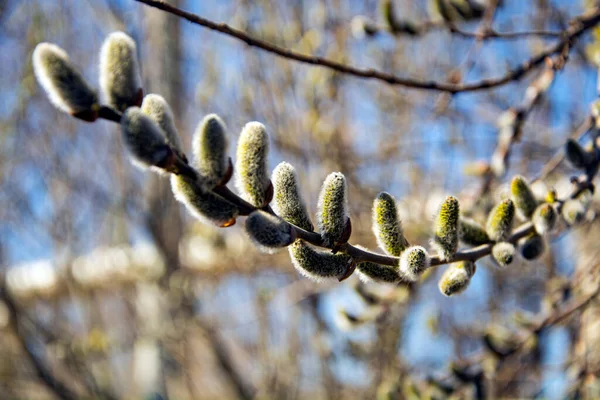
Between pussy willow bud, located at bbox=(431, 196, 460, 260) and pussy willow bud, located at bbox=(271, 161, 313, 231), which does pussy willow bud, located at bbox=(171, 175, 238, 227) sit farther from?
pussy willow bud, located at bbox=(431, 196, 460, 260)

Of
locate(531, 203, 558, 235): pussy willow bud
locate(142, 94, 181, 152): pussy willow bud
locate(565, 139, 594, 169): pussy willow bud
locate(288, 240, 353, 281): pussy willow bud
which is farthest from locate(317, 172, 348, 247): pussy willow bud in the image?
locate(565, 139, 594, 169): pussy willow bud

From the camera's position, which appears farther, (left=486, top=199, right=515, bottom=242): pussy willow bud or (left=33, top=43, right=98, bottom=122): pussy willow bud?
(left=486, top=199, right=515, bottom=242): pussy willow bud

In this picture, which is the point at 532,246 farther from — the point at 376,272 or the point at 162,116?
the point at 162,116

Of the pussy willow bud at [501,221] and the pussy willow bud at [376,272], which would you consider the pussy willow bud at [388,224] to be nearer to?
the pussy willow bud at [376,272]

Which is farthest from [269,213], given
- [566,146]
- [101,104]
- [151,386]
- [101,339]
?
[151,386]

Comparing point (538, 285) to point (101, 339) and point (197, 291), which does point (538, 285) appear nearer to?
point (197, 291)

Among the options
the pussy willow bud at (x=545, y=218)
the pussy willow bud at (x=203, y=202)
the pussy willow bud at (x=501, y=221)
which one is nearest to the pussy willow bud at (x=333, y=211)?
the pussy willow bud at (x=203, y=202)
